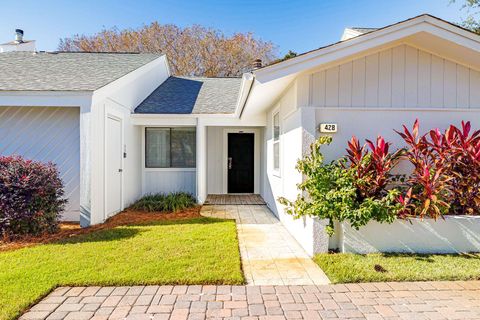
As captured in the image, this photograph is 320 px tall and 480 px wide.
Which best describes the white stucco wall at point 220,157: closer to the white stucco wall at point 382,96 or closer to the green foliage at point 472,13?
the white stucco wall at point 382,96

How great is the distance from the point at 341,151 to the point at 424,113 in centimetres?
165

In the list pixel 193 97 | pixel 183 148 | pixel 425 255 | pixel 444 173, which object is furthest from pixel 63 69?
pixel 425 255

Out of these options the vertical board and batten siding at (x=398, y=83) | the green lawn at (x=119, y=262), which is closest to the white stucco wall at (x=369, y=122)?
the vertical board and batten siding at (x=398, y=83)

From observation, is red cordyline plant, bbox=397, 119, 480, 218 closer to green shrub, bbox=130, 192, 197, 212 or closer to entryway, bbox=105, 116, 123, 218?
green shrub, bbox=130, 192, 197, 212

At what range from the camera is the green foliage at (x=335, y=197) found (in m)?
4.39

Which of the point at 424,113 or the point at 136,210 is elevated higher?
the point at 424,113

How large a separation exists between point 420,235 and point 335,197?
158cm

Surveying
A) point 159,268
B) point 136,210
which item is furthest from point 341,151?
point 136,210

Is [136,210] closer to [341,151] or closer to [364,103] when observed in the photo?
[341,151]

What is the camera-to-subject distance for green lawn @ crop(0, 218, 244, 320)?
A: 3.66m

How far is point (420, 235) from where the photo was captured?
4.70 metres

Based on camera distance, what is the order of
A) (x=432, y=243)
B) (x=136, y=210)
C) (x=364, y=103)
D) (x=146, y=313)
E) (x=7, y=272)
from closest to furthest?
(x=146, y=313) → (x=7, y=272) → (x=432, y=243) → (x=364, y=103) → (x=136, y=210)

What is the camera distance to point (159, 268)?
4.13m

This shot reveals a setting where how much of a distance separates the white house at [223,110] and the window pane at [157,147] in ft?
0.11
